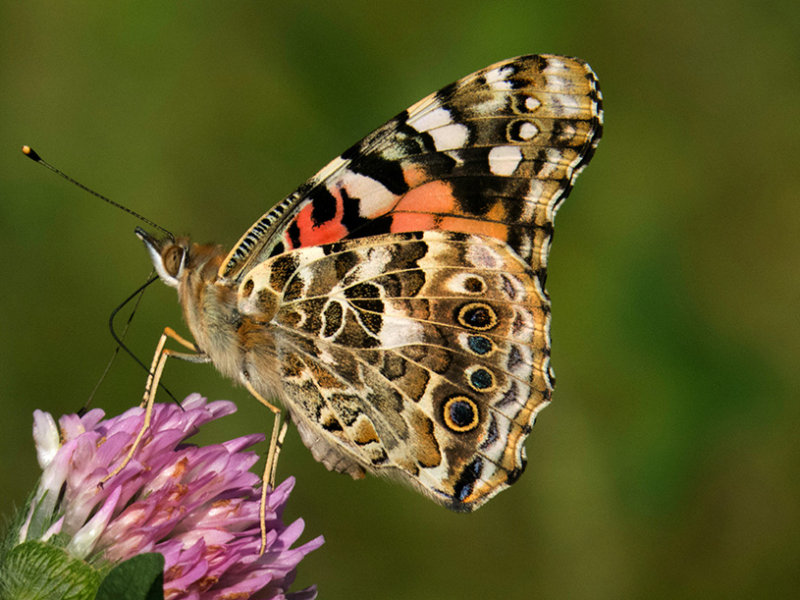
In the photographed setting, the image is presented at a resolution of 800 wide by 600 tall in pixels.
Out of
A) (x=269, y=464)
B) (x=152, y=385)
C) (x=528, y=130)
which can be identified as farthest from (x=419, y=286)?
(x=152, y=385)

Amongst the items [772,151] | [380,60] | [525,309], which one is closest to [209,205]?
[380,60]

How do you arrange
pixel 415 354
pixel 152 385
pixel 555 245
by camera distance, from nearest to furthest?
pixel 152 385 < pixel 415 354 < pixel 555 245

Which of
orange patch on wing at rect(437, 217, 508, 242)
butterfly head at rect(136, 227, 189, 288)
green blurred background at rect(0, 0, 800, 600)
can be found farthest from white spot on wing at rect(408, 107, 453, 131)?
green blurred background at rect(0, 0, 800, 600)

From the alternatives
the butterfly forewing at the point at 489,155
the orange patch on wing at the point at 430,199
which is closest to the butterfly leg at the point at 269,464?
the butterfly forewing at the point at 489,155

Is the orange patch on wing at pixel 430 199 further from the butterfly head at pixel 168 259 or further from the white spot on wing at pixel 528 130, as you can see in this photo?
the butterfly head at pixel 168 259

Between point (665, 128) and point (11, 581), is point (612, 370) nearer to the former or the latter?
point (665, 128)

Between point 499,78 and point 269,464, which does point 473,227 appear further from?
point 269,464
